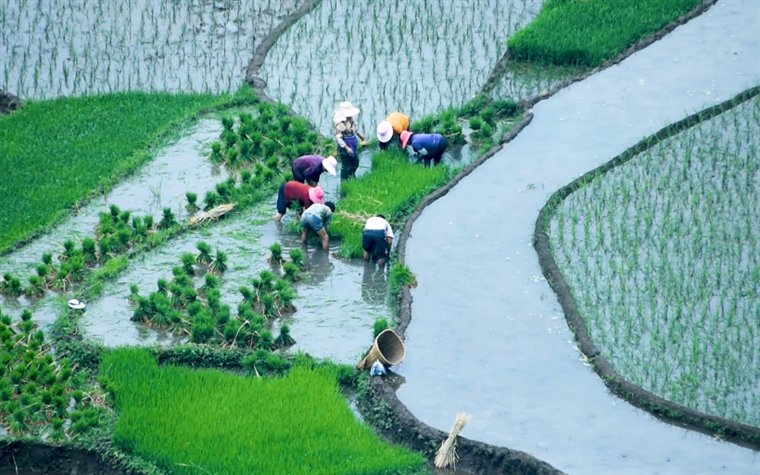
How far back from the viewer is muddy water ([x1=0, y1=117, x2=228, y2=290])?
529 inches

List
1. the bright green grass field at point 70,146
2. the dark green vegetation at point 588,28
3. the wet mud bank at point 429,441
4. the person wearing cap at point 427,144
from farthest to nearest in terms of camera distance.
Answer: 1. the dark green vegetation at point 588,28
2. the person wearing cap at point 427,144
3. the bright green grass field at point 70,146
4. the wet mud bank at point 429,441

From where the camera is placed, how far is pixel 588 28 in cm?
1677

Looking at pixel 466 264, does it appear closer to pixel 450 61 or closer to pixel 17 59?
pixel 450 61

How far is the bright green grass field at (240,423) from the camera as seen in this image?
35.3 feet

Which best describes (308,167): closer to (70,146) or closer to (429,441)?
(70,146)

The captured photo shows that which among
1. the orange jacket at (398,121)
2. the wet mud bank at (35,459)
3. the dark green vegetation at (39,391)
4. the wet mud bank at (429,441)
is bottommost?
the wet mud bank at (35,459)

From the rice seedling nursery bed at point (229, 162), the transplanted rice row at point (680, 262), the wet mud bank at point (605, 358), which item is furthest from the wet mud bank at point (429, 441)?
the transplanted rice row at point (680, 262)

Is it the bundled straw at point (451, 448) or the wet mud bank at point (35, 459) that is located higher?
the bundled straw at point (451, 448)

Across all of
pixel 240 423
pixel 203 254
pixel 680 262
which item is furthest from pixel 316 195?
pixel 680 262

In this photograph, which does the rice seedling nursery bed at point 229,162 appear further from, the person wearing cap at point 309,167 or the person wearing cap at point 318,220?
the person wearing cap at point 309,167

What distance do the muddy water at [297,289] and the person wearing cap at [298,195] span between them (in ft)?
0.77

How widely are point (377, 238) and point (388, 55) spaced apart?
4.30 m

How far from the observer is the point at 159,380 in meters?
11.6

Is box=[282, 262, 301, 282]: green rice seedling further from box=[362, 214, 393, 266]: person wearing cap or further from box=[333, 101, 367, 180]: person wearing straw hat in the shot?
box=[333, 101, 367, 180]: person wearing straw hat
